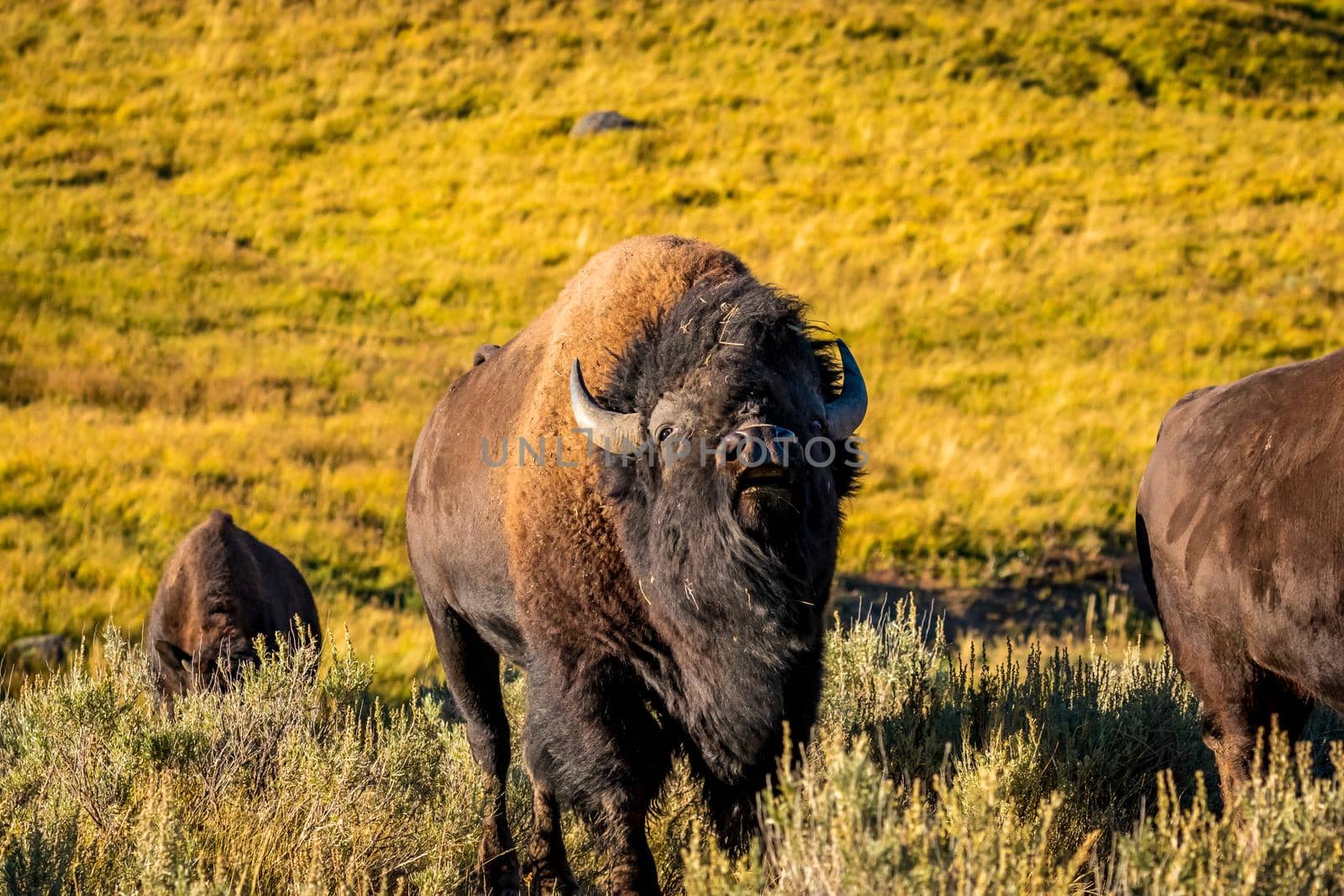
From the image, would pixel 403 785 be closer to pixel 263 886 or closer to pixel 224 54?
pixel 263 886

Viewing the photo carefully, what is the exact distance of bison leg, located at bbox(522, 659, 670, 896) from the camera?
4.44 meters

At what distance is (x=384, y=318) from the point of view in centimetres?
2638

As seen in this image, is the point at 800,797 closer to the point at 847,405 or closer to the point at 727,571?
the point at 727,571

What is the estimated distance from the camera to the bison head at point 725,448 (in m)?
4.11

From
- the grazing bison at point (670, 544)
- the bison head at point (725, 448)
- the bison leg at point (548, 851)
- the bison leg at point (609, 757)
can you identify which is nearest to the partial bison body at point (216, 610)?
the bison leg at point (548, 851)

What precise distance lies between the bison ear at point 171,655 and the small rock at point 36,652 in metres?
4.28

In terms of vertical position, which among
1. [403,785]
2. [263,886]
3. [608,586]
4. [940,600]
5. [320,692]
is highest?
[608,586]

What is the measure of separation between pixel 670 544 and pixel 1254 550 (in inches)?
86.8

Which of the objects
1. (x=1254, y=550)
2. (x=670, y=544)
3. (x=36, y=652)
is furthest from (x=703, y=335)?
(x=36, y=652)

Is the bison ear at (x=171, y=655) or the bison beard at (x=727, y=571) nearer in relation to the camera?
the bison beard at (x=727, y=571)

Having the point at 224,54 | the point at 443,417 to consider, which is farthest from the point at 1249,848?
the point at 224,54

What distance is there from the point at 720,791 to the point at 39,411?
17882mm

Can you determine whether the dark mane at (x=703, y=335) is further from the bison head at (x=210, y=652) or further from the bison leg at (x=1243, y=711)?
the bison head at (x=210, y=652)

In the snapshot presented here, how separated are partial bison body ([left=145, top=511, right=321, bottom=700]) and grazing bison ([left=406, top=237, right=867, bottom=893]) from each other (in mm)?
2756
